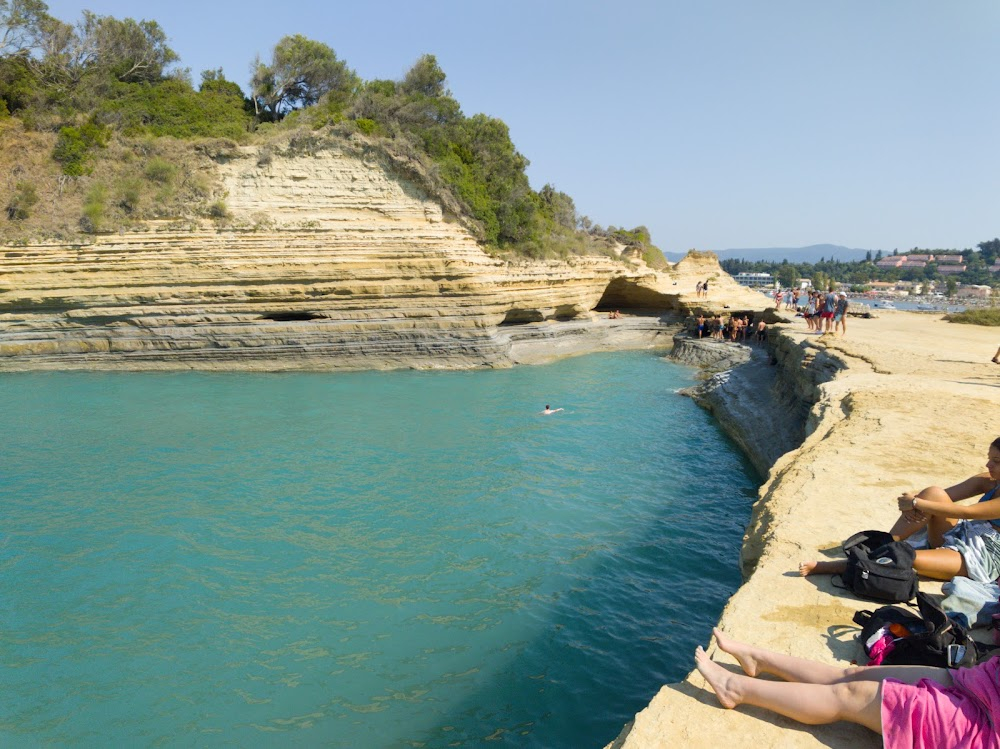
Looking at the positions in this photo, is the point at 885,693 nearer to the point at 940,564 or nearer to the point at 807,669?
the point at 807,669

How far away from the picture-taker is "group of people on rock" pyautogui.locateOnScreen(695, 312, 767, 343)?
2566 centimetres

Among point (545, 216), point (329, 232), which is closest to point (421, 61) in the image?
point (545, 216)

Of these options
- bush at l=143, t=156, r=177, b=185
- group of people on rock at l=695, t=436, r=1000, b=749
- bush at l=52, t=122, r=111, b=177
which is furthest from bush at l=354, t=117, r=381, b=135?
group of people on rock at l=695, t=436, r=1000, b=749

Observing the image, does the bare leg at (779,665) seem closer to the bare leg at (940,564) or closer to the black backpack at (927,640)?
the black backpack at (927,640)

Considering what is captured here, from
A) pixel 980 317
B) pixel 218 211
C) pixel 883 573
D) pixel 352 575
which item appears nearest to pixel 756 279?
pixel 980 317

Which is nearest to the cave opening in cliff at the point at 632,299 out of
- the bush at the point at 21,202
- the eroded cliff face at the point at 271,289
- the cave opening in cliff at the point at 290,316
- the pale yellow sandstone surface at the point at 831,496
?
the eroded cliff face at the point at 271,289

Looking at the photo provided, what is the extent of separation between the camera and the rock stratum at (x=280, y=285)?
20.4 metres

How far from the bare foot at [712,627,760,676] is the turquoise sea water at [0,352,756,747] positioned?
2.25 metres

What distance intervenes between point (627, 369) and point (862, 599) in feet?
63.3

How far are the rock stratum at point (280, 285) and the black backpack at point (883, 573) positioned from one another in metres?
18.3

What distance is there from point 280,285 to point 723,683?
20.0 m

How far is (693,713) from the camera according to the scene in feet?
11.0

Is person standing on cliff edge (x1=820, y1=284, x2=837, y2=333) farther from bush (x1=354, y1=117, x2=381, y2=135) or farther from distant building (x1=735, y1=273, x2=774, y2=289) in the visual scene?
distant building (x1=735, y1=273, x2=774, y2=289)

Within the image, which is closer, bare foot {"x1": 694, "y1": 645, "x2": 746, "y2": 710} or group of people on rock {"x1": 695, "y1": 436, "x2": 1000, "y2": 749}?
group of people on rock {"x1": 695, "y1": 436, "x2": 1000, "y2": 749}
